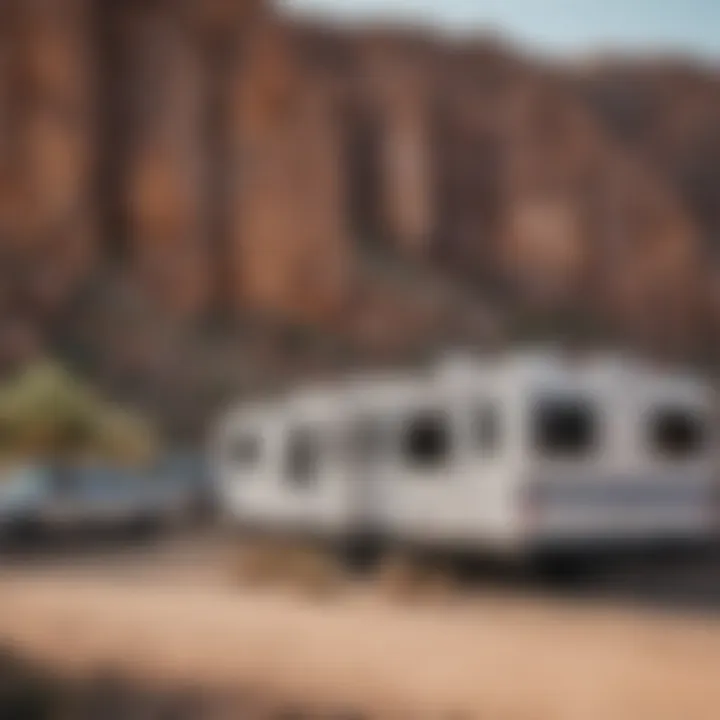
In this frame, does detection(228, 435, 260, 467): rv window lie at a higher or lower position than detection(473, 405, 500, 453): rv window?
higher

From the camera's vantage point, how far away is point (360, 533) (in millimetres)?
7844

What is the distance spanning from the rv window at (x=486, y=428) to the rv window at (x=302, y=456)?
2.09 m

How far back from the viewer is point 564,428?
6438 millimetres

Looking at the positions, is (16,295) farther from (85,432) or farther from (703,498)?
(703,498)

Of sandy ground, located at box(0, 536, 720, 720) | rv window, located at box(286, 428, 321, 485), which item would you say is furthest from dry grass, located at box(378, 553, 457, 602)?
rv window, located at box(286, 428, 321, 485)

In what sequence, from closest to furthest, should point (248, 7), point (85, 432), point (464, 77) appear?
point (85, 432) < point (248, 7) < point (464, 77)

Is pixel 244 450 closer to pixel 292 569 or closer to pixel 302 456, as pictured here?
pixel 302 456

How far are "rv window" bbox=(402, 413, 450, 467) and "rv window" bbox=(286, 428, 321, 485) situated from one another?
1256 millimetres

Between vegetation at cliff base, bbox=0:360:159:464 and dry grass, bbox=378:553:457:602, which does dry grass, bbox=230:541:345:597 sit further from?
vegetation at cliff base, bbox=0:360:159:464

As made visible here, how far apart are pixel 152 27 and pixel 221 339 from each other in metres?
13.1

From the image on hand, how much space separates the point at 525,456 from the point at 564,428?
1.30 ft

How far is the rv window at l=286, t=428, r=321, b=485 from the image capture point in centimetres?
848

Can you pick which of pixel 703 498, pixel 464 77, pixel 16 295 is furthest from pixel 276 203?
pixel 703 498

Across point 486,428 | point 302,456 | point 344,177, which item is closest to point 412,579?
point 486,428
